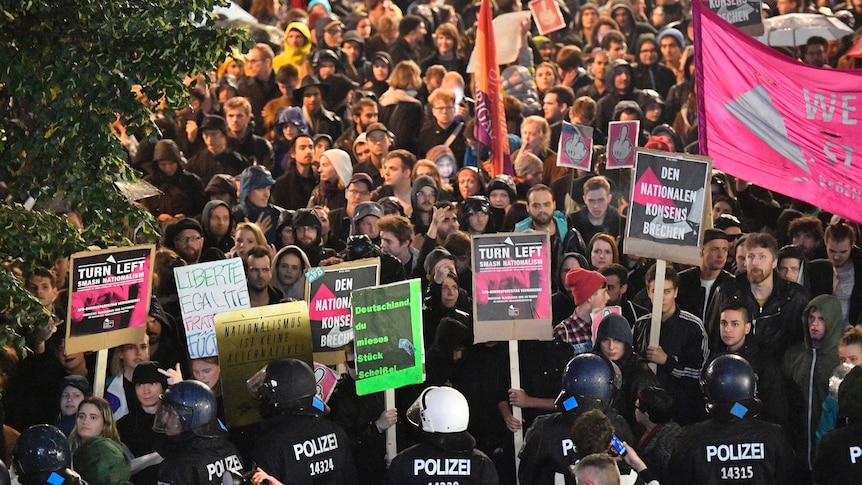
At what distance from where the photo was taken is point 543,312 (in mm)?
11148

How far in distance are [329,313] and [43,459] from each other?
2.92 metres

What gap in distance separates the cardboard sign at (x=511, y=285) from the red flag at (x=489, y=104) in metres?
4.43

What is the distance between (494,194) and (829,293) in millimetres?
3561

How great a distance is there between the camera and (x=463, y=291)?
39.9 feet

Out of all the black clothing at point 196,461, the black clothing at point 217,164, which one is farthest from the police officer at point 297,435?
the black clothing at point 217,164

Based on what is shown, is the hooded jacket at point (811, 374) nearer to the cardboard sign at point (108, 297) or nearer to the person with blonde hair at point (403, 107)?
the cardboard sign at point (108, 297)

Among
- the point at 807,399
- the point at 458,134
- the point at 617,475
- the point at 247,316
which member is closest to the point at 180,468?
the point at 247,316

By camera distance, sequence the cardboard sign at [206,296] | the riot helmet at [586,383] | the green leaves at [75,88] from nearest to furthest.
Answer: the riot helmet at [586,383] < the green leaves at [75,88] < the cardboard sign at [206,296]

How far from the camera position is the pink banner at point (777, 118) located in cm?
1195

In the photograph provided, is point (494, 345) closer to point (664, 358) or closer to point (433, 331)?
point (433, 331)

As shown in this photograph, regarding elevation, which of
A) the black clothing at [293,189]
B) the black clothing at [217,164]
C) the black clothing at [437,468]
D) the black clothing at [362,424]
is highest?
the black clothing at [217,164]

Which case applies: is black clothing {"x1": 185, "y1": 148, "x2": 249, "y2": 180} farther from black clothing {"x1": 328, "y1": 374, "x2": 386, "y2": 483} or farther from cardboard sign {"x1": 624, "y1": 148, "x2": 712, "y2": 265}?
cardboard sign {"x1": 624, "y1": 148, "x2": 712, "y2": 265}

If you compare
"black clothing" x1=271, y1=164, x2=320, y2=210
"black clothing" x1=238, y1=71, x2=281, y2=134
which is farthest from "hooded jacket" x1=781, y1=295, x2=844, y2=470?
"black clothing" x1=238, y1=71, x2=281, y2=134

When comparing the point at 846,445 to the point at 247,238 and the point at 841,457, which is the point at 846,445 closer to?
the point at 841,457
